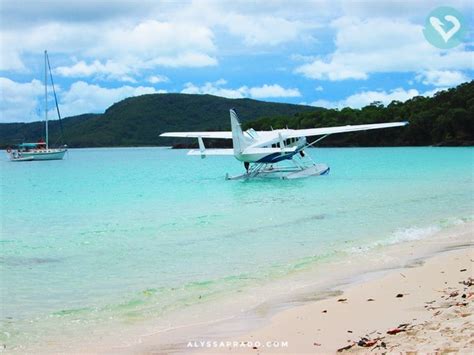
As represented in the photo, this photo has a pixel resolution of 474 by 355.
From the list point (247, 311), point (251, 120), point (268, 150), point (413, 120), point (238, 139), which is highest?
point (251, 120)

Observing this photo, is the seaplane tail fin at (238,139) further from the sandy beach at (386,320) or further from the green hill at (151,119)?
the green hill at (151,119)

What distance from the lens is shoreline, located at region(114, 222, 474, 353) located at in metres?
4.89

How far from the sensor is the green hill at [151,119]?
129250 millimetres

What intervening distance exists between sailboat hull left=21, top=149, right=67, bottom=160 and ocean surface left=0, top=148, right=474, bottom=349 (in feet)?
149

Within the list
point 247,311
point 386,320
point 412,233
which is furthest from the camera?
point 412,233

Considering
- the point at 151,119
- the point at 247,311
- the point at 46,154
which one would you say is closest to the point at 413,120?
the point at 46,154

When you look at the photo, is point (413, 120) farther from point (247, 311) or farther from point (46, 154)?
point (247, 311)

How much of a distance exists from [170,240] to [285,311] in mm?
5850

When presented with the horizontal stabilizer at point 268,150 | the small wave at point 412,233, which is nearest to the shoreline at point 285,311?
the small wave at point 412,233

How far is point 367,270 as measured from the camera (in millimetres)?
7766

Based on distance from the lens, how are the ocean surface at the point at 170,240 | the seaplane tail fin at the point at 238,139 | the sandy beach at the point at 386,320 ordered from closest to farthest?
the sandy beach at the point at 386,320, the ocean surface at the point at 170,240, the seaplane tail fin at the point at 238,139

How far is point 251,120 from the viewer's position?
12419 centimetres

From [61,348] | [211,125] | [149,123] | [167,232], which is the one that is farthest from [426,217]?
[149,123]

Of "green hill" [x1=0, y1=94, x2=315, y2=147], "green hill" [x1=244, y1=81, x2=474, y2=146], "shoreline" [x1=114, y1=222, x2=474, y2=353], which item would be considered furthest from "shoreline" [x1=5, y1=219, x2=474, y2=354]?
"green hill" [x1=0, y1=94, x2=315, y2=147]
